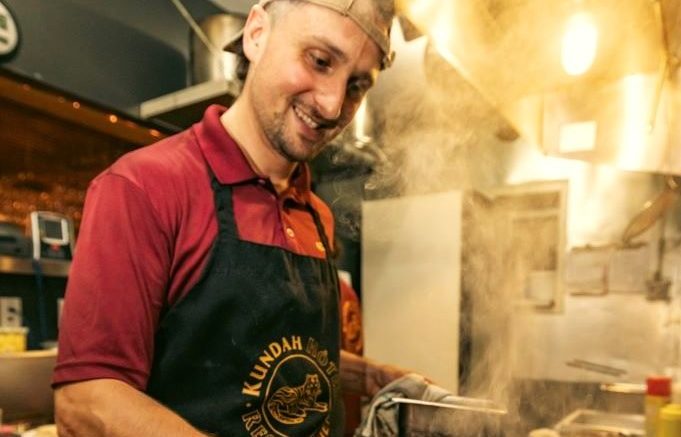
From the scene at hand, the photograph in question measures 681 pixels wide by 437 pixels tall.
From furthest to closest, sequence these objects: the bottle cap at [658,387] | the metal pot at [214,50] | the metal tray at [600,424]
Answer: the metal pot at [214,50] → the metal tray at [600,424] → the bottle cap at [658,387]

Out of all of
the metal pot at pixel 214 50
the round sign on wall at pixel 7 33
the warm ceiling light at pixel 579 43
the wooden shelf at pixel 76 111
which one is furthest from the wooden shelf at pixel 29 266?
the warm ceiling light at pixel 579 43

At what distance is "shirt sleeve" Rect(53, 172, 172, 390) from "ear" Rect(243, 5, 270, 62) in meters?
0.40

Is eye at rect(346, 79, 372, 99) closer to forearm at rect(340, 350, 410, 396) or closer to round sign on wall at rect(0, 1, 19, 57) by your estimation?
forearm at rect(340, 350, 410, 396)

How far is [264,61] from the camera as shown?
1.04 metres

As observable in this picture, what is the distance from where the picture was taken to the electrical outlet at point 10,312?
192 centimetres

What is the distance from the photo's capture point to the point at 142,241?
82cm

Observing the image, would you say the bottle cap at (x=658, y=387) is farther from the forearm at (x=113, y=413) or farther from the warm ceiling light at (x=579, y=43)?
the forearm at (x=113, y=413)

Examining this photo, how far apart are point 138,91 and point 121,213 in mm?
1740

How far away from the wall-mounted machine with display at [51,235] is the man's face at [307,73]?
1.35 metres

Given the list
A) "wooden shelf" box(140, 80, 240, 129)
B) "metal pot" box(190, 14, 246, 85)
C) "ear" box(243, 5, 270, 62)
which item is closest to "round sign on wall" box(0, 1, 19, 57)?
"wooden shelf" box(140, 80, 240, 129)

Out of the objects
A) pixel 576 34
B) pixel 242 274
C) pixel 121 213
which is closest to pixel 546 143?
pixel 576 34

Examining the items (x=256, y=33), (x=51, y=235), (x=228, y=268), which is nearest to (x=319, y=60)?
(x=256, y=33)

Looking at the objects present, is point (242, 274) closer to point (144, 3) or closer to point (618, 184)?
point (144, 3)

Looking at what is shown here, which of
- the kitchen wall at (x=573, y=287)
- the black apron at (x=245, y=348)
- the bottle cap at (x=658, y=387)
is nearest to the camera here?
the black apron at (x=245, y=348)
